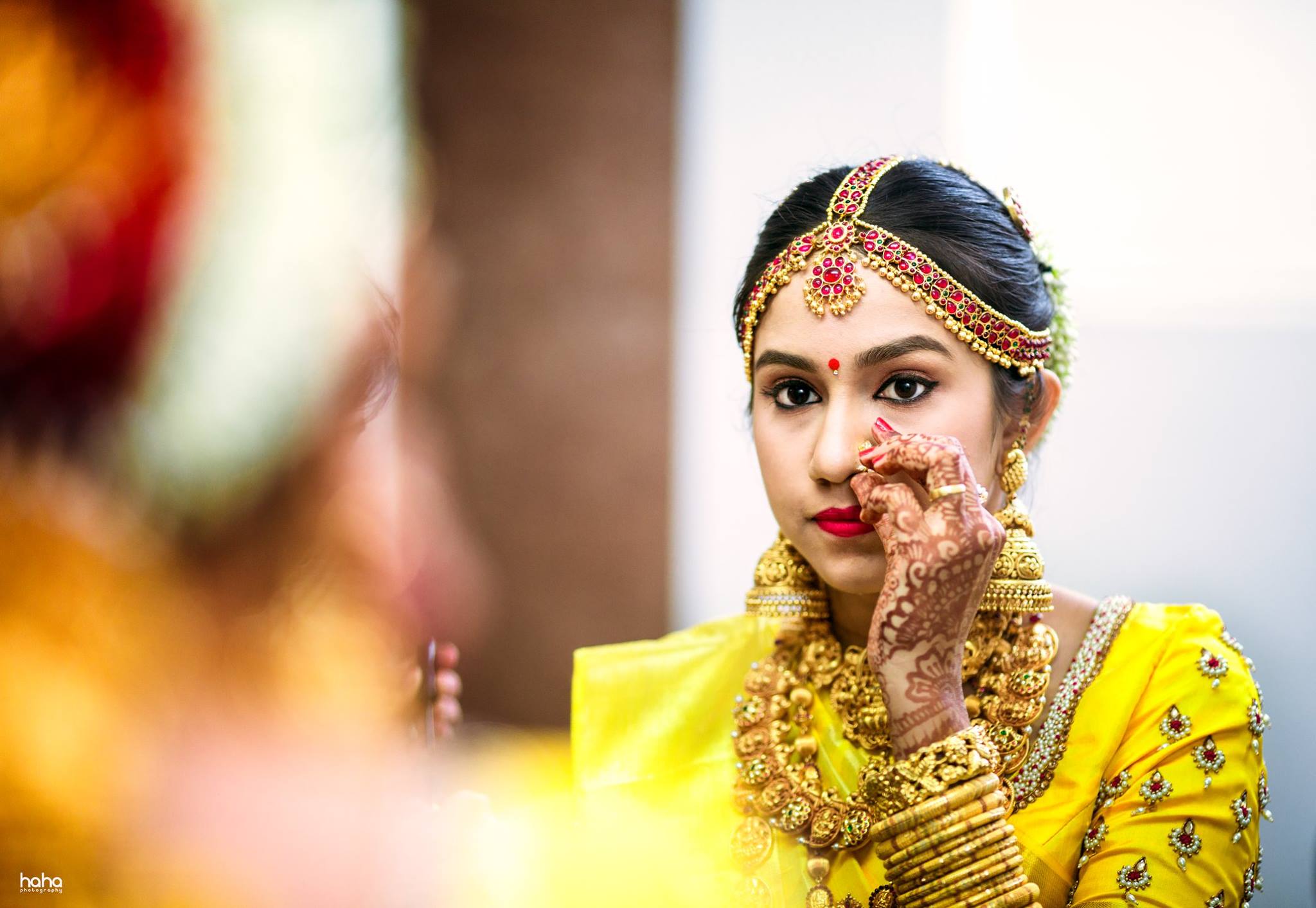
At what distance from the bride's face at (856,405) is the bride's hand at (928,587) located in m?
0.09

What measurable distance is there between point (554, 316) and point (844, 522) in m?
1.62

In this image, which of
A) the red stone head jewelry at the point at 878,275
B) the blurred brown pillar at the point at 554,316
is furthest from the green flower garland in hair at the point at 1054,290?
the blurred brown pillar at the point at 554,316

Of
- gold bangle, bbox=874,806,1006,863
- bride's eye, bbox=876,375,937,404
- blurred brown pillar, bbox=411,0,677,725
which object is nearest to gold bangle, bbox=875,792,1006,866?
gold bangle, bbox=874,806,1006,863

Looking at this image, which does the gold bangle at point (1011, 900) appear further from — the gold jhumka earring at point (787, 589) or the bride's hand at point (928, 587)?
the gold jhumka earring at point (787, 589)

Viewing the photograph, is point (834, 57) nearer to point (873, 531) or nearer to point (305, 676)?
point (873, 531)

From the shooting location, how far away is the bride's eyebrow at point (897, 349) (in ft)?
4.43

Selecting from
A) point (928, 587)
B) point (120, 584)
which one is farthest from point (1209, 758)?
point (120, 584)

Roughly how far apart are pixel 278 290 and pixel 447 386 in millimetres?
1946

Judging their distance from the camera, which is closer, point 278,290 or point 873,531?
point 278,290

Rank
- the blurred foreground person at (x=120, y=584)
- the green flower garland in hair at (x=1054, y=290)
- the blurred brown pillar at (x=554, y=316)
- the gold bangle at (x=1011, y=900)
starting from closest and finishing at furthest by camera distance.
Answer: the blurred foreground person at (x=120, y=584) < the gold bangle at (x=1011, y=900) < the green flower garland in hair at (x=1054, y=290) < the blurred brown pillar at (x=554, y=316)

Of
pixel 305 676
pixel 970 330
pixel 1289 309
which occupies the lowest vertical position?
pixel 305 676

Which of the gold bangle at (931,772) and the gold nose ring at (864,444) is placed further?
the gold nose ring at (864,444)

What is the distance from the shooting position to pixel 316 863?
853 millimetres

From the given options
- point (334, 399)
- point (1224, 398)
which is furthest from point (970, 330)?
point (1224, 398)
